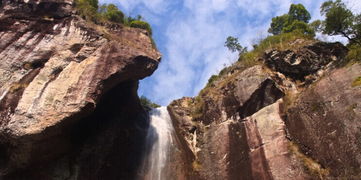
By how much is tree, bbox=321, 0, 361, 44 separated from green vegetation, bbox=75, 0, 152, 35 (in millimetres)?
14211

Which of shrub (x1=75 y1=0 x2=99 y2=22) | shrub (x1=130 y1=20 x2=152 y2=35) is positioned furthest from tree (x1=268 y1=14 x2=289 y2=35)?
shrub (x1=75 y1=0 x2=99 y2=22)

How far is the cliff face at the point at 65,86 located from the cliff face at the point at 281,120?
5001 millimetres

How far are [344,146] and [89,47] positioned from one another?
1490cm

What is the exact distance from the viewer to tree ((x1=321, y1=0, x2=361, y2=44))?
18.8 metres

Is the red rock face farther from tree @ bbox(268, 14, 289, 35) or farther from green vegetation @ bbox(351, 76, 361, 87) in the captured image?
tree @ bbox(268, 14, 289, 35)

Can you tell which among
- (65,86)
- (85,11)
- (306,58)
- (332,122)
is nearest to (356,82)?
(332,122)

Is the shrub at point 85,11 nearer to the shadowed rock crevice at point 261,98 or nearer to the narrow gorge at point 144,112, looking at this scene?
the narrow gorge at point 144,112

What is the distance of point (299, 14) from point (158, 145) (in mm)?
23749

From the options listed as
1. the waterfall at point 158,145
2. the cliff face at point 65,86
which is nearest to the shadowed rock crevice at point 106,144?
the cliff face at point 65,86

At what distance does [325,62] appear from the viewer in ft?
61.9

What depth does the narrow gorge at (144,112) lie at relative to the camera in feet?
45.9

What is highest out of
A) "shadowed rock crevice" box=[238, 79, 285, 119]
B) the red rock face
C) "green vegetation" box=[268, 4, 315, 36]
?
"green vegetation" box=[268, 4, 315, 36]

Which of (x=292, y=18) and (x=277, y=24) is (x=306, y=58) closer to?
(x=292, y=18)

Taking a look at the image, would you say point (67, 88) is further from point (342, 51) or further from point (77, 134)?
point (342, 51)
